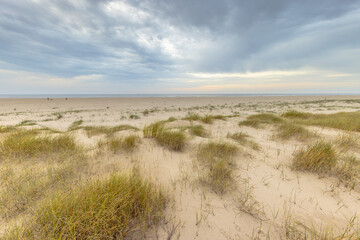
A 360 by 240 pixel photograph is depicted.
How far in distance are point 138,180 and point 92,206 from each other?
1.88 feet

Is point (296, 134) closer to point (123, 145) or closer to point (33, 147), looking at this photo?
point (123, 145)

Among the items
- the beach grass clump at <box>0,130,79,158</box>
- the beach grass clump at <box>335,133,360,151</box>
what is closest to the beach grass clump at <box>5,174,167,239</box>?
the beach grass clump at <box>0,130,79,158</box>

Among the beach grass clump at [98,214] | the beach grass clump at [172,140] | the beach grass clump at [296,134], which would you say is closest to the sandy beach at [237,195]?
the beach grass clump at [98,214]

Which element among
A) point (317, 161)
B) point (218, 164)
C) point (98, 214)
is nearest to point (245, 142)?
point (317, 161)

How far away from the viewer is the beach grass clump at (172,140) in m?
3.36

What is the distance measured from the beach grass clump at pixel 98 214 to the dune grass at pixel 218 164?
2.74 feet

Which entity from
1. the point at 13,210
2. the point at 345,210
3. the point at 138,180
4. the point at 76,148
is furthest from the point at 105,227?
the point at 345,210

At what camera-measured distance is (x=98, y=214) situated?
4.38 feet

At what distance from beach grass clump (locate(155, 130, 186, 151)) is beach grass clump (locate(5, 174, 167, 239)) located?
1621 mm

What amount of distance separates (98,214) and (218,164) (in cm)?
183

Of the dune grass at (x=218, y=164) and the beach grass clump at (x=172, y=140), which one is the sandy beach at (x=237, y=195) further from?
the beach grass clump at (x=172, y=140)

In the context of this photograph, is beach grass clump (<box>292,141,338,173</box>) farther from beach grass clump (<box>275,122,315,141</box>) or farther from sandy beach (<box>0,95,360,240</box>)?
beach grass clump (<box>275,122,315,141</box>)

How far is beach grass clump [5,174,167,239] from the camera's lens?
4.14 feet

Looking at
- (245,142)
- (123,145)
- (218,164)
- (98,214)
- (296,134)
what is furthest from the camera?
(296,134)
